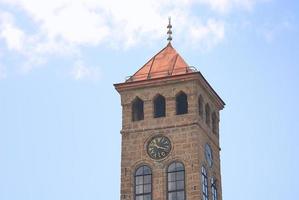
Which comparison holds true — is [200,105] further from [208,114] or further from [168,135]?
[168,135]

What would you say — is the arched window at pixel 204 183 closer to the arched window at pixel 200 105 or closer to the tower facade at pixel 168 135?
A: the tower facade at pixel 168 135

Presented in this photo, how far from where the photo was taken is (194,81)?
65875mm

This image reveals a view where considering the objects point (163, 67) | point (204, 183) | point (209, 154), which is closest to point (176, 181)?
point (204, 183)

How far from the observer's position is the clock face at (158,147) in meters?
64.9

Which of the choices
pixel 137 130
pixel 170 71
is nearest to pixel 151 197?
pixel 137 130

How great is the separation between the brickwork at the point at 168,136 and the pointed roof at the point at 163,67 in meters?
1.05

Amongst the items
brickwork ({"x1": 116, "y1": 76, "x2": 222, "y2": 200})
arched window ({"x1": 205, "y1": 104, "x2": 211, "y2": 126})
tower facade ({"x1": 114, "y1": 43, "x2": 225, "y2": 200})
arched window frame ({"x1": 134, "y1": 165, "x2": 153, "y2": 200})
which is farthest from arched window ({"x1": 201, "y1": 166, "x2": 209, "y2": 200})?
arched window ({"x1": 205, "y1": 104, "x2": 211, "y2": 126})

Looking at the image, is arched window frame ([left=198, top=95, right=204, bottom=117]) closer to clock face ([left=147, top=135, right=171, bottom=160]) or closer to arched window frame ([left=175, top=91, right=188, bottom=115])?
arched window frame ([left=175, top=91, right=188, bottom=115])

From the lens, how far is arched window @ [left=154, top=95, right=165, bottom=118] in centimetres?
6689

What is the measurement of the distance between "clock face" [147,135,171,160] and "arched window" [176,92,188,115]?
239cm

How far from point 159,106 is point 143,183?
236 inches

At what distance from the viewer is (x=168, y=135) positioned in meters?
65.2

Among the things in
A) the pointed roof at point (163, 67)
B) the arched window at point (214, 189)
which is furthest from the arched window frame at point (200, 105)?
the arched window at point (214, 189)

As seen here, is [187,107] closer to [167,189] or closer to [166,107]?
[166,107]
